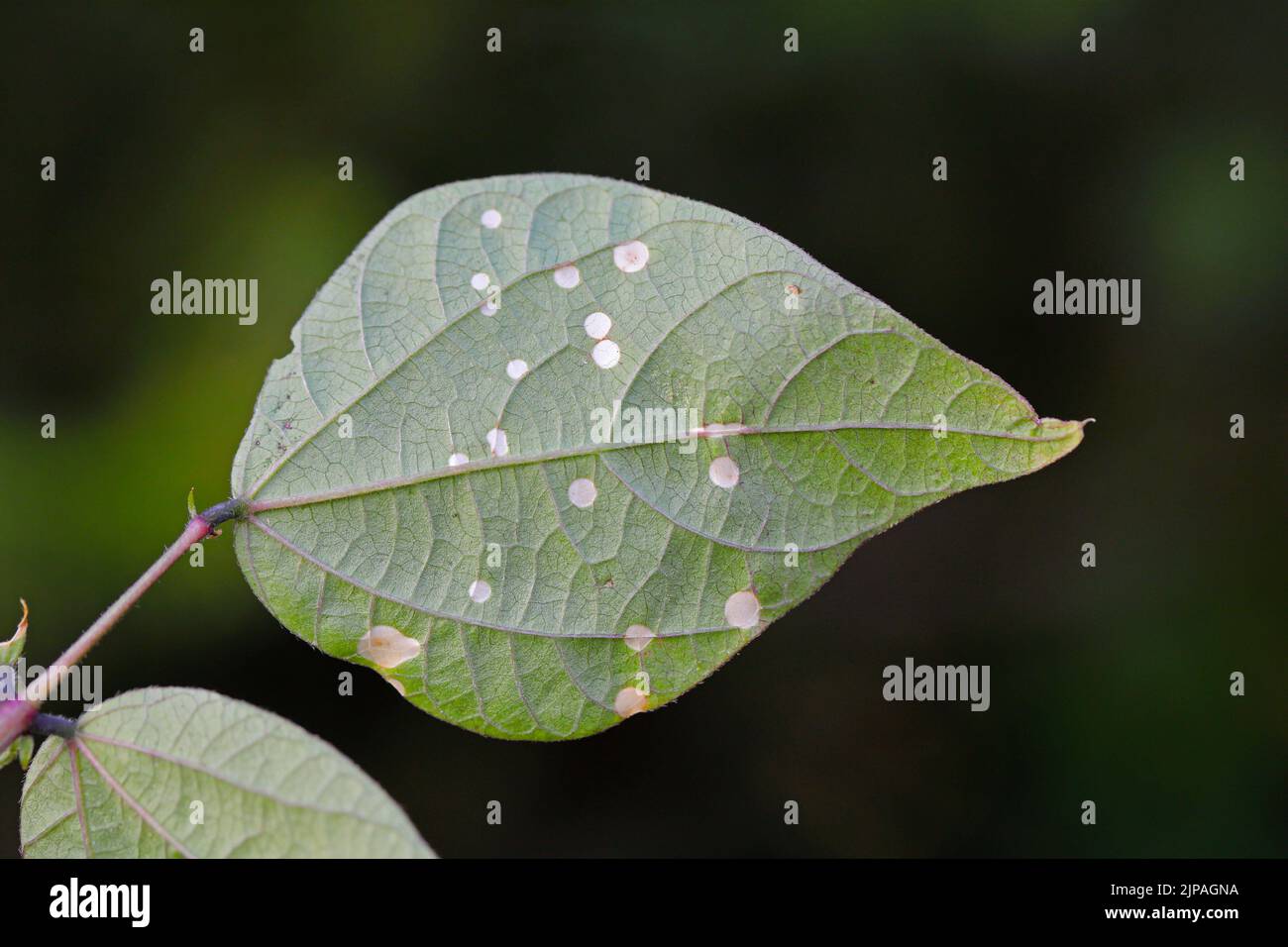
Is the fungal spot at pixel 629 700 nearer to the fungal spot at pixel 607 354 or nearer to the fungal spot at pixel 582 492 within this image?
the fungal spot at pixel 582 492

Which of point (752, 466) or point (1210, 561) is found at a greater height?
point (752, 466)

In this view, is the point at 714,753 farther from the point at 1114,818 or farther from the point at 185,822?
the point at 185,822

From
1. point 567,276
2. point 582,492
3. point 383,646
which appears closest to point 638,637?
point 582,492

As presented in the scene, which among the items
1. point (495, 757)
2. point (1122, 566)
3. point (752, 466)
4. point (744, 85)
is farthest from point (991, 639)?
point (752, 466)

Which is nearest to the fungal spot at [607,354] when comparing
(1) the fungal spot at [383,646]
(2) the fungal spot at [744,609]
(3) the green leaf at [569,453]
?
(3) the green leaf at [569,453]

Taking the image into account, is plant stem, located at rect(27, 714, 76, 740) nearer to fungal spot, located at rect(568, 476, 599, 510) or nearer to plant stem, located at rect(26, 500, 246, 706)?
plant stem, located at rect(26, 500, 246, 706)

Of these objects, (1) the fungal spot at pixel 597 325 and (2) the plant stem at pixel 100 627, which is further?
(1) the fungal spot at pixel 597 325
